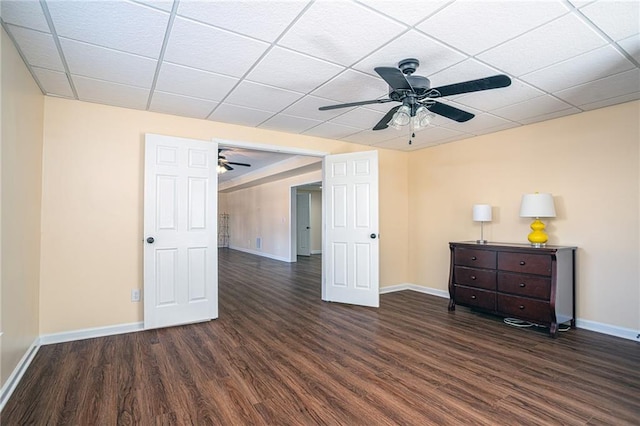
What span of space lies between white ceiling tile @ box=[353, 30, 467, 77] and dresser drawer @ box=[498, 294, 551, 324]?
102 inches

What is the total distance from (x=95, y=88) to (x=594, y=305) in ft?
17.7

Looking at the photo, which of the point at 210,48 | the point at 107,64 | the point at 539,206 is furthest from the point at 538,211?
the point at 107,64

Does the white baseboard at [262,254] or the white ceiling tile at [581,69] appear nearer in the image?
the white ceiling tile at [581,69]

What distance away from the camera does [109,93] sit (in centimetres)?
301

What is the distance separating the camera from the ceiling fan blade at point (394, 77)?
Answer: 208 cm

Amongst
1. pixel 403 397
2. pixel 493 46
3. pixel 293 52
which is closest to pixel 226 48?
pixel 293 52

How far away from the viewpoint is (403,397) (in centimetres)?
213

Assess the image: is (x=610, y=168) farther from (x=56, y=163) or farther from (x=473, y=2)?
(x=56, y=163)

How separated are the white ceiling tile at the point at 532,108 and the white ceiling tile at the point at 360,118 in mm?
1310

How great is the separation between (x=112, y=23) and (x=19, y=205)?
1.54m

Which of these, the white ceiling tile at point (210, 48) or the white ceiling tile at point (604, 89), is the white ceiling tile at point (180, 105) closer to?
the white ceiling tile at point (210, 48)

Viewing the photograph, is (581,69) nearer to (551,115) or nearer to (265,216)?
(551,115)

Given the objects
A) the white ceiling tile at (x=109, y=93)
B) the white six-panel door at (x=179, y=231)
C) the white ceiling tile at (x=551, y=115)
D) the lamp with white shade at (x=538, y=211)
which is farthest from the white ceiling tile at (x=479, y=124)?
the white ceiling tile at (x=109, y=93)

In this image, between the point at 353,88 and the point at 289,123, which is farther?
the point at 289,123
